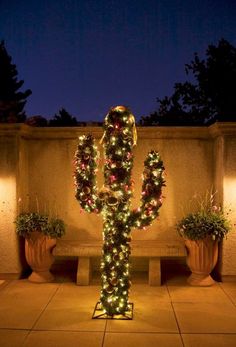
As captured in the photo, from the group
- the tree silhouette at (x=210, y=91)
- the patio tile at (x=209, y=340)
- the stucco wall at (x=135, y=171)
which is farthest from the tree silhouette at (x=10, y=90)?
the patio tile at (x=209, y=340)

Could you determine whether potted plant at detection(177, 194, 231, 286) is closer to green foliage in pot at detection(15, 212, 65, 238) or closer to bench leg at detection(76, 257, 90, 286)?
bench leg at detection(76, 257, 90, 286)

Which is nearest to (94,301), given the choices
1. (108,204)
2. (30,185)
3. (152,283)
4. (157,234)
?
(152,283)

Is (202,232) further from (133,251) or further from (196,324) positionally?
(196,324)

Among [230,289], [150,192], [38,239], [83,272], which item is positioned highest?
[150,192]

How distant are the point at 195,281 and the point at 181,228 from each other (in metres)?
0.88

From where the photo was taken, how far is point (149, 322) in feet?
17.2

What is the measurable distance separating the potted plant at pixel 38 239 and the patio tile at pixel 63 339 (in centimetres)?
207

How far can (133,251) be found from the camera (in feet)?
22.6

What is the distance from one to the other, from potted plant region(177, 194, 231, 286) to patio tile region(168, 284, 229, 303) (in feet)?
0.59

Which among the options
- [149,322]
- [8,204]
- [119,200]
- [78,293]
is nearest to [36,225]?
[8,204]

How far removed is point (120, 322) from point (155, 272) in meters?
1.76

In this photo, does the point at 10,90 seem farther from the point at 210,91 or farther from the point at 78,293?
the point at 78,293

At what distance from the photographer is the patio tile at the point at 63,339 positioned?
183 inches

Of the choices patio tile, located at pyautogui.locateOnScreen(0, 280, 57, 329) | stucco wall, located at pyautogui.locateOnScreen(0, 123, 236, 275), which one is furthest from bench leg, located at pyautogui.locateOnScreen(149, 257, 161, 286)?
patio tile, located at pyautogui.locateOnScreen(0, 280, 57, 329)
